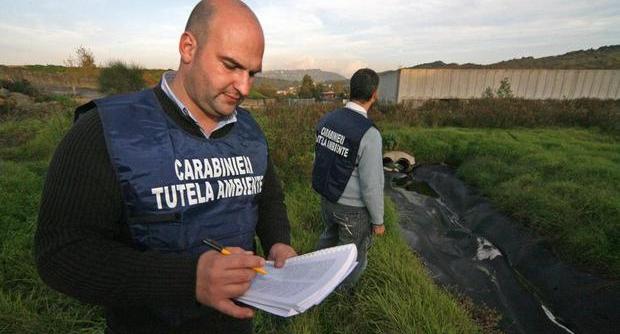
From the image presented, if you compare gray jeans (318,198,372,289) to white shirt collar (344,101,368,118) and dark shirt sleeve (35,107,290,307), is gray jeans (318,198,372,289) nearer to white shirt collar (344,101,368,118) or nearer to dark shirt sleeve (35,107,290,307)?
white shirt collar (344,101,368,118)

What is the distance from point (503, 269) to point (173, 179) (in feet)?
17.8

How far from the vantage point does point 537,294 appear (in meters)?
4.37

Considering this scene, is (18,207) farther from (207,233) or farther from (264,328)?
(207,233)

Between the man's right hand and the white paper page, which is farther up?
the man's right hand

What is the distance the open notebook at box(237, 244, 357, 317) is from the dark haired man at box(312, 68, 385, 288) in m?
1.77

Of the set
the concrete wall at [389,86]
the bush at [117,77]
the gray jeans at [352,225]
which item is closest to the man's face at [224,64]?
the gray jeans at [352,225]

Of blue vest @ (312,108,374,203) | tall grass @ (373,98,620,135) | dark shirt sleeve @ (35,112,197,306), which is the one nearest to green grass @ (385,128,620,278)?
tall grass @ (373,98,620,135)

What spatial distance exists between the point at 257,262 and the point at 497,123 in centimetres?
1548

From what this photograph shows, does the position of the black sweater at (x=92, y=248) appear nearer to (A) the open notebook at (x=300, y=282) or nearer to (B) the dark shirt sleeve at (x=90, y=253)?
(B) the dark shirt sleeve at (x=90, y=253)

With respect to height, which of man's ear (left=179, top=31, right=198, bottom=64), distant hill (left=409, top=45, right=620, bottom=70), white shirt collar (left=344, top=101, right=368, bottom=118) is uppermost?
distant hill (left=409, top=45, right=620, bottom=70)

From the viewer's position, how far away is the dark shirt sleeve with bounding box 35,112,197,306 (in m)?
0.82

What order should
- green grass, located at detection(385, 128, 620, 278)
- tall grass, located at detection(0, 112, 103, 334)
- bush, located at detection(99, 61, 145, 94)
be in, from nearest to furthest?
tall grass, located at detection(0, 112, 103, 334), green grass, located at detection(385, 128, 620, 278), bush, located at detection(99, 61, 145, 94)

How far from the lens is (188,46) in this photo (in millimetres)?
1098

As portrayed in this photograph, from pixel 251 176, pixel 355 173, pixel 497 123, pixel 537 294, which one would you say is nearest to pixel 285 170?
pixel 355 173
